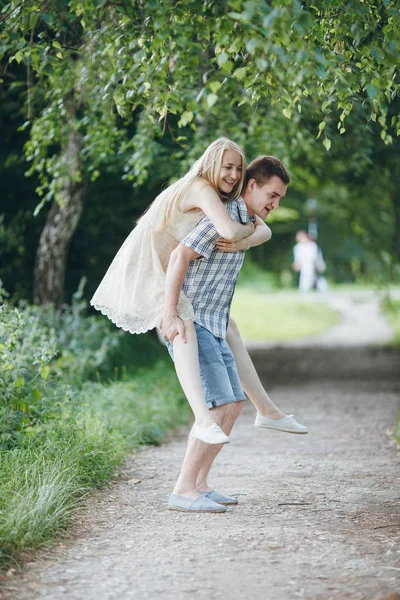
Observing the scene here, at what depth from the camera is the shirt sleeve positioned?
15.0ft

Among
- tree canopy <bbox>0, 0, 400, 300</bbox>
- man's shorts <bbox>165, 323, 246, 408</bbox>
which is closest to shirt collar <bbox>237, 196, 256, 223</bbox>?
tree canopy <bbox>0, 0, 400, 300</bbox>

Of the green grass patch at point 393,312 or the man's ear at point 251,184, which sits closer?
the man's ear at point 251,184

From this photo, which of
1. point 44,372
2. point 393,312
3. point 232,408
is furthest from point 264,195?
point 393,312

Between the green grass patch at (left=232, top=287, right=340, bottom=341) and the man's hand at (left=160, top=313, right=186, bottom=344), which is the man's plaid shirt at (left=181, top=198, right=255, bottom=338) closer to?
the man's hand at (left=160, top=313, right=186, bottom=344)

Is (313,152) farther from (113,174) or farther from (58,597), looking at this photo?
(58,597)

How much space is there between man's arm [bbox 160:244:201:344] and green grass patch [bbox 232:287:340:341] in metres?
16.3

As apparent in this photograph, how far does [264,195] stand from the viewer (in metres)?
4.79

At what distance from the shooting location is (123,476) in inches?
235

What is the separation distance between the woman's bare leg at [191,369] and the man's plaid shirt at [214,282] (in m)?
0.16

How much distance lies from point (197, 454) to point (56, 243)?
234 inches

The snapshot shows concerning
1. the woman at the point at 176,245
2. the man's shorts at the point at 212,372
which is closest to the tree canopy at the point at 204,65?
the woman at the point at 176,245

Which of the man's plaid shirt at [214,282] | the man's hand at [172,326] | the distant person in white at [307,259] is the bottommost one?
the distant person in white at [307,259]

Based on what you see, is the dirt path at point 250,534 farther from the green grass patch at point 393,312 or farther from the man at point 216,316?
the green grass patch at point 393,312

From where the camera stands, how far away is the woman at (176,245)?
4578 millimetres
